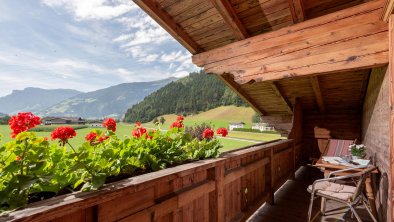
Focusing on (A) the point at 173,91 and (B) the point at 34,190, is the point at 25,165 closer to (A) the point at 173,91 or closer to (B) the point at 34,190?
(B) the point at 34,190

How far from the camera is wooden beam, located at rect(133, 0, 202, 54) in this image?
3346mm

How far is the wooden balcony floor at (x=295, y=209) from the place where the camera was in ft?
12.0

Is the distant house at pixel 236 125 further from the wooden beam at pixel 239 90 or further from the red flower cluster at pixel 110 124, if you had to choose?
the red flower cluster at pixel 110 124

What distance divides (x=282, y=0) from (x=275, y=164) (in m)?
3.21

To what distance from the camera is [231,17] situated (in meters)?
3.36

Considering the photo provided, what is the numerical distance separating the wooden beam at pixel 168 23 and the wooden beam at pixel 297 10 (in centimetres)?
189

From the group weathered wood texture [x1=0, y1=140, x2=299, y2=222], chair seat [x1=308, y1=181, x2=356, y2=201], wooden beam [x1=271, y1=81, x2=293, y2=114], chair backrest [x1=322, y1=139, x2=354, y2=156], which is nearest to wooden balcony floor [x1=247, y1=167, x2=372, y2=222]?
weathered wood texture [x1=0, y1=140, x2=299, y2=222]

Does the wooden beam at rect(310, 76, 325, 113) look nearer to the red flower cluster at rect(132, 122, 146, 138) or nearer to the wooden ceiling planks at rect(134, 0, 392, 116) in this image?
the wooden ceiling planks at rect(134, 0, 392, 116)

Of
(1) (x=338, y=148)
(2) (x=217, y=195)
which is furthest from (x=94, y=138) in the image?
(1) (x=338, y=148)

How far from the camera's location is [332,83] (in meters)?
5.27

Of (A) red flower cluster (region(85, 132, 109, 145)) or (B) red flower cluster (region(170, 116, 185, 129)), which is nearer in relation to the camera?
(A) red flower cluster (region(85, 132, 109, 145))

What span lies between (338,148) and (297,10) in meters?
4.68

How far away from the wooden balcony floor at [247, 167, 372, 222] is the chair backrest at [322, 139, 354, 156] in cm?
141

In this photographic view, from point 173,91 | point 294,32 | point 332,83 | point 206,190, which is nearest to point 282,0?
point 294,32
